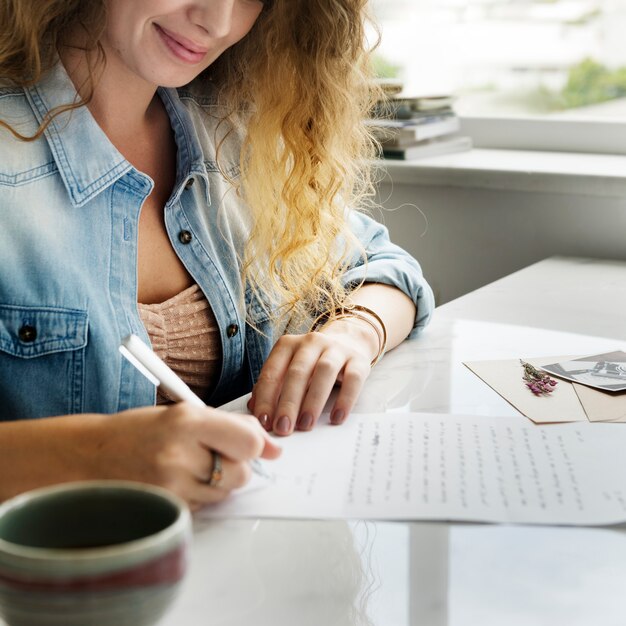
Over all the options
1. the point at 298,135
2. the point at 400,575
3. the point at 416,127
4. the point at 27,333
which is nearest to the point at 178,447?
the point at 400,575

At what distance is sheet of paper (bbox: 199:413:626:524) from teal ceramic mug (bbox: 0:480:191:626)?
0.84 ft

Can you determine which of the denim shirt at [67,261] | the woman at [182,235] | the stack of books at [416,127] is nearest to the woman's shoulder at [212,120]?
the woman at [182,235]

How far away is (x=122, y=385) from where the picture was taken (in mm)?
1063

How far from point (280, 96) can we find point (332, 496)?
743mm

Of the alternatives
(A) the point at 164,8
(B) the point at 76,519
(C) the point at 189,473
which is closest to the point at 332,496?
(C) the point at 189,473

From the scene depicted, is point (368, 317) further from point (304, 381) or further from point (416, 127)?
point (416, 127)

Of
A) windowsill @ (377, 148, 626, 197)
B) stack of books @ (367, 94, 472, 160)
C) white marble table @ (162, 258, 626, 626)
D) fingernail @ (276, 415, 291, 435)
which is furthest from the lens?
stack of books @ (367, 94, 472, 160)

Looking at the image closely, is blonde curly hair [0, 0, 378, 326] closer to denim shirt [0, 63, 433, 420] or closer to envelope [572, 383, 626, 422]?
denim shirt [0, 63, 433, 420]

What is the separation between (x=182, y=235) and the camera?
1.22 m

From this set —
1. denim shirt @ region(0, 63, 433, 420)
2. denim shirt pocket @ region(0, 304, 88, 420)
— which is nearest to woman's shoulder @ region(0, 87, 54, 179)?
denim shirt @ region(0, 63, 433, 420)

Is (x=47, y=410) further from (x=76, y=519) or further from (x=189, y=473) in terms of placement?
(x=76, y=519)

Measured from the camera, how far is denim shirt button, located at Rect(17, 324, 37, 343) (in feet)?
3.31

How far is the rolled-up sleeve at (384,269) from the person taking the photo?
1290 millimetres

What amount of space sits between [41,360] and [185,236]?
0.28 m
